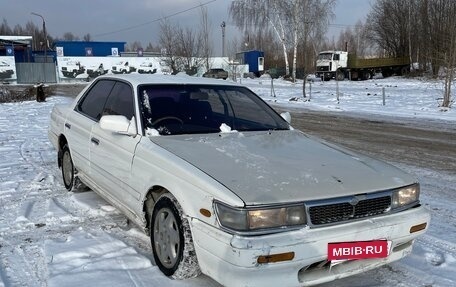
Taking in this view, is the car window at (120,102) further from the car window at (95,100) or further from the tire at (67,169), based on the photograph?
the tire at (67,169)

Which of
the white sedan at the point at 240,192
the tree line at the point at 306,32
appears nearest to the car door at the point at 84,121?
the white sedan at the point at 240,192

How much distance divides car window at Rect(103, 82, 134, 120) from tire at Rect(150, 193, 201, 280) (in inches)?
Answer: 45.7

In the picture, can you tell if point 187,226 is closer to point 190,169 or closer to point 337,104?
point 190,169

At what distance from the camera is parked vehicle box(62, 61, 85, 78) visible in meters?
46.8

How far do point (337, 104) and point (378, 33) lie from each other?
41.0 meters

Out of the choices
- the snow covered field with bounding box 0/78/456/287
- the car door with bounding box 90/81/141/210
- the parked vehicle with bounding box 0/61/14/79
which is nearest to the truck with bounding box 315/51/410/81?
the parked vehicle with bounding box 0/61/14/79

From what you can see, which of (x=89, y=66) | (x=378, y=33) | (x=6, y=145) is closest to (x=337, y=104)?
(x=6, y=145)

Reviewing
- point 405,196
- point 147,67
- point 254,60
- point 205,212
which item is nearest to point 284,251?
point 205,212

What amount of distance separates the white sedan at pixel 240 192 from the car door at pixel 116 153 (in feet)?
0.05

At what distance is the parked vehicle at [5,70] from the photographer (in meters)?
44.4

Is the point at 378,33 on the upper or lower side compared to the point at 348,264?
upper

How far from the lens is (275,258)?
260 cm

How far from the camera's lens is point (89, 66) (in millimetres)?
47969

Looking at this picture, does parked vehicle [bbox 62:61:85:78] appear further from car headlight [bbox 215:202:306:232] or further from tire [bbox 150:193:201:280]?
car headlight [bbox 215:202:306:232]
